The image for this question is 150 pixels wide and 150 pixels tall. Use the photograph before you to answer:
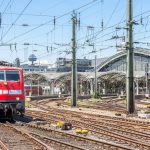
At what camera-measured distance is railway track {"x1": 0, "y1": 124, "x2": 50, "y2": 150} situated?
12.9 m

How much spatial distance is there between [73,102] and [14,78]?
652 inches

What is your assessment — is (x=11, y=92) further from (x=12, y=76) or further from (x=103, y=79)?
(x=103, y=79)

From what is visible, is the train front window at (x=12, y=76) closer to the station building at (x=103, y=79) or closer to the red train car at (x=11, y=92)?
the red train car at (x=11, y=92)

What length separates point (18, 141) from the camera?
569 inches

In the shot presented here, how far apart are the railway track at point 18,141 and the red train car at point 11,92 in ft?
12.5

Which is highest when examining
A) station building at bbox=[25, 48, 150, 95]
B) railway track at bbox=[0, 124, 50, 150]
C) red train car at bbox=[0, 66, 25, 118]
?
station building at bbox=[25, 48, 150, 95]

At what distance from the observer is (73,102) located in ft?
126

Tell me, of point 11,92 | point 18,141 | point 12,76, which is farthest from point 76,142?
point 12,76

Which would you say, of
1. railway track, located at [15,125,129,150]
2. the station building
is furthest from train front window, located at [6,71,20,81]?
the station building

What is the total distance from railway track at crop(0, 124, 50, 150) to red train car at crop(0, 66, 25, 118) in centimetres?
381

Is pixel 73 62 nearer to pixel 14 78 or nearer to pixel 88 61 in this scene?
pixel 14 78

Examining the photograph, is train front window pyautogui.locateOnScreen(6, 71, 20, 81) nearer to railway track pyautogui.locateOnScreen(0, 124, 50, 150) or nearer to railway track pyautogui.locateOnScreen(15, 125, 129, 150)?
railway track pyautogui.locateOnScreen(0, 124, 50, 150)

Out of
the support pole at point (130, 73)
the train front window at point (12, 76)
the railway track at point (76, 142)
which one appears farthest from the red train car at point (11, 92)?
the support pole at point (130, 73)

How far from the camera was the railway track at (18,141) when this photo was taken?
12.9m
